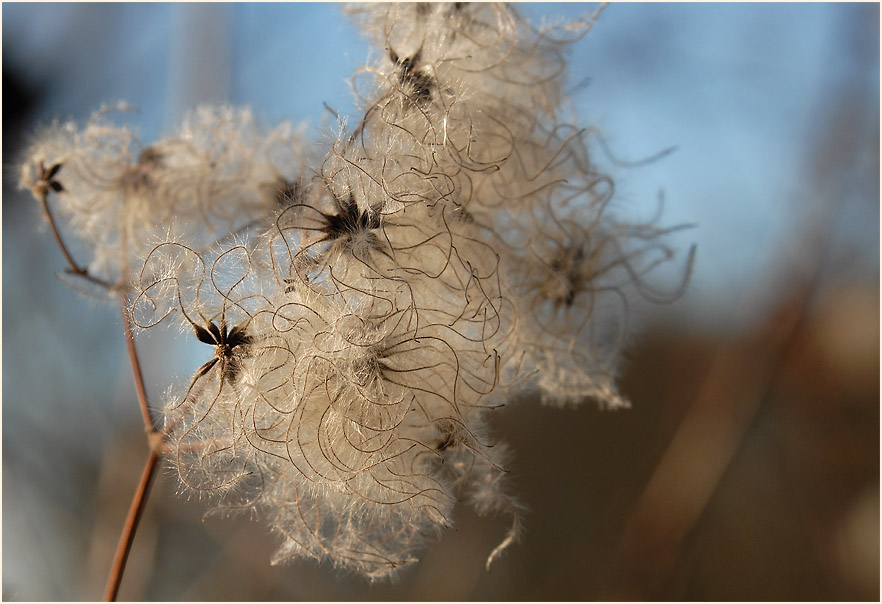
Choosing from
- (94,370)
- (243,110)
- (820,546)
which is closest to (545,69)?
(243,110)

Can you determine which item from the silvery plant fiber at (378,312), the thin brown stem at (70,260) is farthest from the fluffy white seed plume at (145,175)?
the silvery plant fiber at (378,312)

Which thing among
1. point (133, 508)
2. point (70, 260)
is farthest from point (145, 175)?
point (133, 508)

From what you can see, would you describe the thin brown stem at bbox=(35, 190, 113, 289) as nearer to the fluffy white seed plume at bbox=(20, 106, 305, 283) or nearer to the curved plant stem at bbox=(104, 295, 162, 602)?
the fluffy white seed plume at bbox=(20, 106, 305, 283)

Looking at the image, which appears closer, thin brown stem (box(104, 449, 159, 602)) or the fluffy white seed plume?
thin brown stem (box(104, 449, 159, 602))

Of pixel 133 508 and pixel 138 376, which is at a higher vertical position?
pixel 138 376

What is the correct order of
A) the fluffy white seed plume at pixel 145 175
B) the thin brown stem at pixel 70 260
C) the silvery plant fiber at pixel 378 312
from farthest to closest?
the fluffy white seed plume at pixel 145 175 → the thin brown stem at pixel 70 260 → the silvery plant fiber at pixel 378 312

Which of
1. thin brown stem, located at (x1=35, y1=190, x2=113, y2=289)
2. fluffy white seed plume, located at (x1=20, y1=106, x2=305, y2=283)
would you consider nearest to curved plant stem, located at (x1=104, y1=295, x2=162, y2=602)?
thin brown stem, located at (x1=35, y1=190, x2=113, y2=289)

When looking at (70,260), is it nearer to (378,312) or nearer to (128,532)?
(128,532)

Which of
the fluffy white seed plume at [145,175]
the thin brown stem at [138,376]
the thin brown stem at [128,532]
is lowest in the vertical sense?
the thin brown stem at [128,532]

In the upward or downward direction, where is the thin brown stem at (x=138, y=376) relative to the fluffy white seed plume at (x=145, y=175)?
downward

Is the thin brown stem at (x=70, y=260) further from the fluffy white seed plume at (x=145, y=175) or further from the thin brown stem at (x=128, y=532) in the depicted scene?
the thin brown stem at (x=128, y=532)
